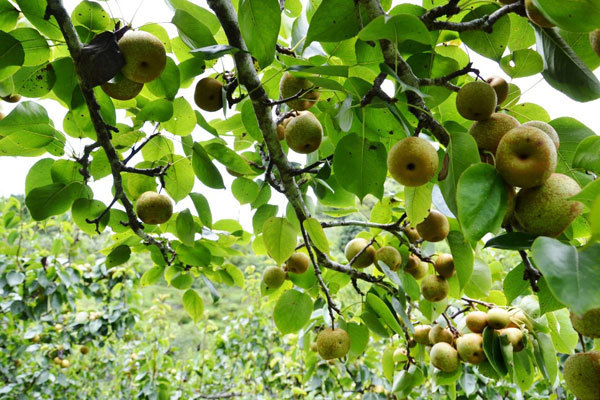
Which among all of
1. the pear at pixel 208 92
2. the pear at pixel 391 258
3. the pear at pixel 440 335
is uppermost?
the pear at pixel 208 92

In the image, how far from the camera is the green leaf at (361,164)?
93 centimetres

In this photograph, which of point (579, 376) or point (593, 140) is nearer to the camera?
point (593, 140)

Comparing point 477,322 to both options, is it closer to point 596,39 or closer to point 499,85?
point 499,85

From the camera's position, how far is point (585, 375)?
81 cm

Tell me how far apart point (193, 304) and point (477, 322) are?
4.08ft

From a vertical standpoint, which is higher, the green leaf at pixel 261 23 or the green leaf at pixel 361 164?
the green leaf at pixel 261 23

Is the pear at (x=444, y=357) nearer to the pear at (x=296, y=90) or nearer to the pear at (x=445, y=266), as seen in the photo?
the pear at (x=445, y=266)

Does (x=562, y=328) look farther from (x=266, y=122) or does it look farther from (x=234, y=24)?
(x=234, y=24)

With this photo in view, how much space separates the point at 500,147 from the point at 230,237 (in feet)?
3.78

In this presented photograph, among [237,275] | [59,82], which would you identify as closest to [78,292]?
[237,275]

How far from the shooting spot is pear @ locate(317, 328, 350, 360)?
1438mm

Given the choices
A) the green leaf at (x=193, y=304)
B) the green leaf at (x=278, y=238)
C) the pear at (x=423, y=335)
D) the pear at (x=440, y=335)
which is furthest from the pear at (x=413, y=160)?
the green leaf at (x=193, y=304)

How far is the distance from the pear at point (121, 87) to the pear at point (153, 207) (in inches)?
14.6

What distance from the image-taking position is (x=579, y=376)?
32.2 inches
